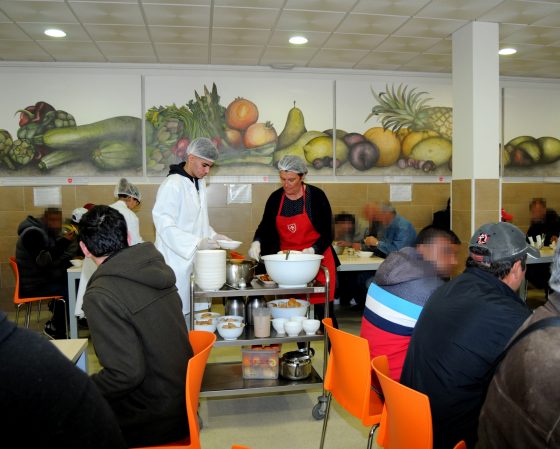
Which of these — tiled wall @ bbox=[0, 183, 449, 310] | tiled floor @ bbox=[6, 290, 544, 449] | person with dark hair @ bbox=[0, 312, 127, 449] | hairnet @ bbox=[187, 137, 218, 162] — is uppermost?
hairnet @ bbox=[187, 137, 218, 162]

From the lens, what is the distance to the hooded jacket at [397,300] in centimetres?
226

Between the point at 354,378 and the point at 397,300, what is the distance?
420 mm

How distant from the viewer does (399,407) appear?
1.81 meters

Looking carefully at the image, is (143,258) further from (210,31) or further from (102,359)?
(210,31)

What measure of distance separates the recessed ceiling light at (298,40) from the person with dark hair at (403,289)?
361 centimetres

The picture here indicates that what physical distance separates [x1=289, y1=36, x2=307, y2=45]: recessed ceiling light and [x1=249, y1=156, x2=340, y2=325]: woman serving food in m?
1.95

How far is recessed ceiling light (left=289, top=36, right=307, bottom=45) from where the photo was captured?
536 cm

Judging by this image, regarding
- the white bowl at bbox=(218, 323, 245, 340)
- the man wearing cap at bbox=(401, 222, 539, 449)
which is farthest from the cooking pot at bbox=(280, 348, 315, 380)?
the man wearing cap at bbox=(401, 222, 539, 449)

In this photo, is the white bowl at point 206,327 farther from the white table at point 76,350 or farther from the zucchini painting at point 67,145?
Result: the zucchini painting at point 67,145

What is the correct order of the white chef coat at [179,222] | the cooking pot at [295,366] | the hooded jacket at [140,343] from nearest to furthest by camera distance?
the hooded jacket at [140,343], the cooking pot at [295,366], the white chef coat at [179,222]

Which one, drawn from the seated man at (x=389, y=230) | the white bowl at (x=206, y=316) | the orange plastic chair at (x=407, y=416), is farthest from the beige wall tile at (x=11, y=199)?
the orange plastic chair at (x=407, y=416)

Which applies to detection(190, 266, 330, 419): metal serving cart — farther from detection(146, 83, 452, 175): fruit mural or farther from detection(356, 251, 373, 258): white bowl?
detection(146, 83, 452, 175): fruit mural

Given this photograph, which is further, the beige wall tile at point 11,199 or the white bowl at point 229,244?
the beige wall tile at point 11,199

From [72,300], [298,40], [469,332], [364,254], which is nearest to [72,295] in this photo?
[72,300]
